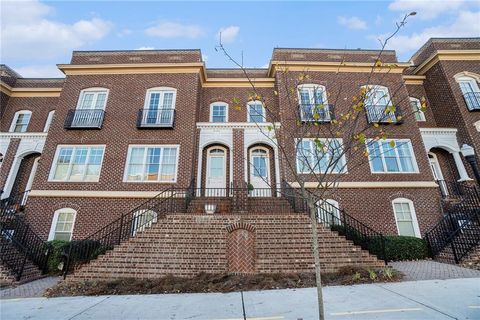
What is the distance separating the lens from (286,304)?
5.36 m

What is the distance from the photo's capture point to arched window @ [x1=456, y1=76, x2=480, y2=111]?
14044 mm

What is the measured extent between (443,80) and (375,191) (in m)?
9.32

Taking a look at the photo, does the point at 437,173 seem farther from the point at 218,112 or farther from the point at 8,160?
the point at 8,160

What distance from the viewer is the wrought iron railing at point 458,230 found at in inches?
352

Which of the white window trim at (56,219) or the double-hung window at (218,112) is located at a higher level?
the double-hung window at (218,112)

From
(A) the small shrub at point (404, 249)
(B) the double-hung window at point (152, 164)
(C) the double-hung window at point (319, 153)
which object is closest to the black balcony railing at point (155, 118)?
(B) the double-hung window at point (152, 164)

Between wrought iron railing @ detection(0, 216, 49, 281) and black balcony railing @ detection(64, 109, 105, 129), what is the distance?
17.5 ft

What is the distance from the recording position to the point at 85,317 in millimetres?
5086

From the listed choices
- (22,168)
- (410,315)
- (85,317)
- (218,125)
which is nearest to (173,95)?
(218,125)

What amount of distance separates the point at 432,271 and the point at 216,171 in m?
10.2

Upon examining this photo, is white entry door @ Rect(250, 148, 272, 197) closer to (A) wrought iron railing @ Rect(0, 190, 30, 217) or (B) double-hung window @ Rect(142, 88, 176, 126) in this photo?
(B) double-hung window @ Rect(142, 88, 176, 126)

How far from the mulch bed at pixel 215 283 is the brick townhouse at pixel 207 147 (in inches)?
43.4

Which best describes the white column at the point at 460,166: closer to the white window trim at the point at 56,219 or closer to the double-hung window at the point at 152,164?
the double-hung window at the point at 152,164

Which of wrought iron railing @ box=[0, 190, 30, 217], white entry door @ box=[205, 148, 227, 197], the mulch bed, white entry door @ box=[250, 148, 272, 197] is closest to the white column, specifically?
the mulch bed
